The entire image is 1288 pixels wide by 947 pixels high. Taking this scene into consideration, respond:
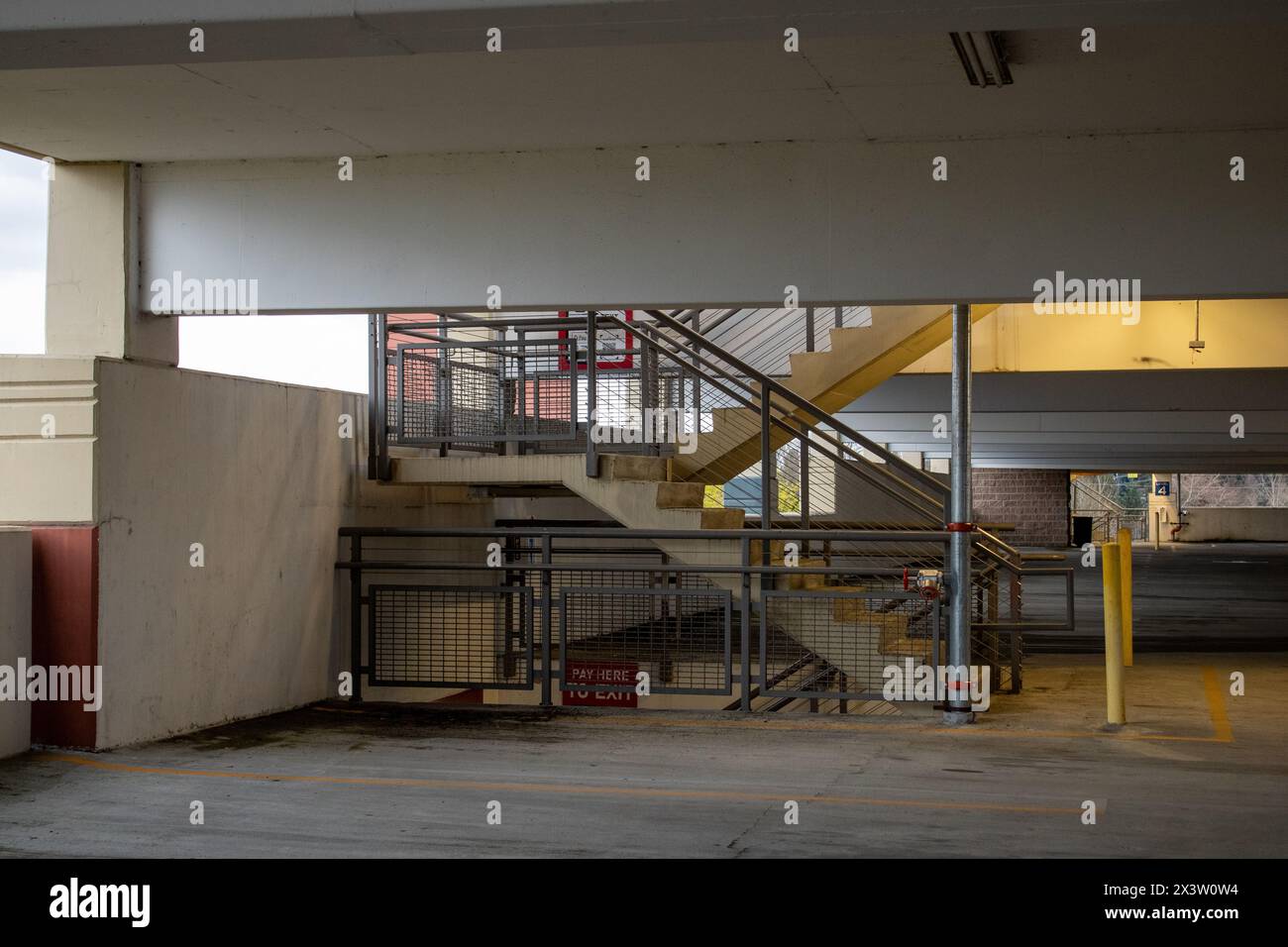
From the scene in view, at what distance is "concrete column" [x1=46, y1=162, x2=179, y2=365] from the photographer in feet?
26.9

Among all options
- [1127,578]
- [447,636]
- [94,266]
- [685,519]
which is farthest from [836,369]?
[94,266]

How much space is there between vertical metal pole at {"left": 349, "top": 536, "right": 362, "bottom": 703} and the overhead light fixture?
5.94m

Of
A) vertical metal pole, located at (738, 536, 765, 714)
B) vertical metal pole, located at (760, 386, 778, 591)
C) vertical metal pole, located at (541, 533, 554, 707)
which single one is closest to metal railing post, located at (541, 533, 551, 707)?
vertical metal pole, located at (541, 533, 554, 707)

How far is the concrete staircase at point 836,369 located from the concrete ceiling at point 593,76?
4041 millimetres

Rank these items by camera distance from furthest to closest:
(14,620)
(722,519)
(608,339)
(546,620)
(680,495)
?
(608,339) → (680,495) → (722,519) → (546,620) → (14,620)

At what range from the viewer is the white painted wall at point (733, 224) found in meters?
7.26

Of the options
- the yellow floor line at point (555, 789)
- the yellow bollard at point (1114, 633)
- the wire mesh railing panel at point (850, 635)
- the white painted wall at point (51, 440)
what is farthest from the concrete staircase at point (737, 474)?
the white painted wall at point (51, 440)

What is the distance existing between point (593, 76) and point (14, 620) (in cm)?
455

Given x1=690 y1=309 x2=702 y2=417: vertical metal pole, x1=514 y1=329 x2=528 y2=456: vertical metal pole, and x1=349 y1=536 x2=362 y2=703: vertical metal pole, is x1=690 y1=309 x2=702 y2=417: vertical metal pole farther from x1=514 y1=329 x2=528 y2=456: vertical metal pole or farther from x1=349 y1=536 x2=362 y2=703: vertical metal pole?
x1=349 y1=536 x2=362 y2=703: vertical metal pole

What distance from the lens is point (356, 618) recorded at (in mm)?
9961

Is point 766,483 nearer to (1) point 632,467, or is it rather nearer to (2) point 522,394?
(1) point 632,467

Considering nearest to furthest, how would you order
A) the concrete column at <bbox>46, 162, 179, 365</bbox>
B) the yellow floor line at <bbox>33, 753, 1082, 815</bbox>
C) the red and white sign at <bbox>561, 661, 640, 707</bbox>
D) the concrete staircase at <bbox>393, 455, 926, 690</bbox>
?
the yellow floor line at <bbox>33, 753, 1082, 815</bbox>
the concrete column at <bbox>46, 162, 179, 365</bbox>
the red and white sign at <bbox>561, 661, 640, 707</bbox>
the concrete staircase at <bbox>393, 455, 926, 690</bbox>

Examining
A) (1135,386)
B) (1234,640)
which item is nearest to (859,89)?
(1135,386)
